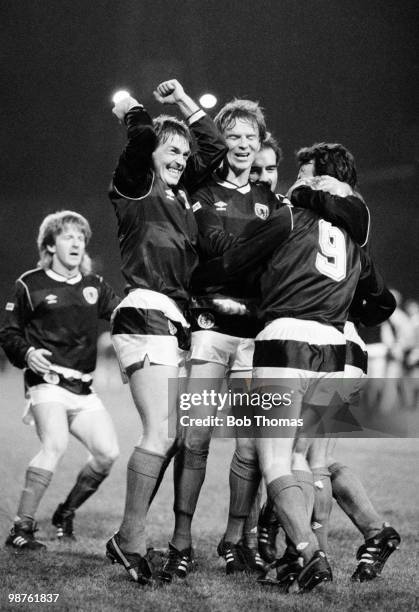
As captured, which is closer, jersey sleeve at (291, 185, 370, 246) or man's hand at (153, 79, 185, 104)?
jersey sleeve at (291, 185, 370, 246)

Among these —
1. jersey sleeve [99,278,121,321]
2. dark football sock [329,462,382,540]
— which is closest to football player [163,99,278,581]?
dark football sock [329,462,382,540]

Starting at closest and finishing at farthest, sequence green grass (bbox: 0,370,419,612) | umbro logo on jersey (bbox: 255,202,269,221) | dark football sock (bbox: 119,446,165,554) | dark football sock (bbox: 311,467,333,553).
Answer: green grass (bbox: 0,370,419,612), dark football sock (bbox: 119,446,165,554), dark football sock (bbox: 311,467,333,553), umbro logo on jersey (bbox: 255,202,269,221)

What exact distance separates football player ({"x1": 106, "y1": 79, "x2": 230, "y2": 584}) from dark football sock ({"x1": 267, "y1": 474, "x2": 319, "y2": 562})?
375 millimetres

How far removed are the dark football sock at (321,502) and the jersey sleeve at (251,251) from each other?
0.73 meters

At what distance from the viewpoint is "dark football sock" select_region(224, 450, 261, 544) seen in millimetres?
2584

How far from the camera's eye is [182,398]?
2500mm

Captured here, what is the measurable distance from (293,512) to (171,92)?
148 cm

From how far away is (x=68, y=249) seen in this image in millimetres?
3398

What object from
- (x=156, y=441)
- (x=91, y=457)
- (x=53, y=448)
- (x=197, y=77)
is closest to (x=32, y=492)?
(x=53, y=448)

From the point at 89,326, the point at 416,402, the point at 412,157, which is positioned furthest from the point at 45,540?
the point at 416,402

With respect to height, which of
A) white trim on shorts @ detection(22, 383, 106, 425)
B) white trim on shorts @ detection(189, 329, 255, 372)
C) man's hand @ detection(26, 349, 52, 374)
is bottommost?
white trim on shorts @ detection(22, 383, 106, 425)

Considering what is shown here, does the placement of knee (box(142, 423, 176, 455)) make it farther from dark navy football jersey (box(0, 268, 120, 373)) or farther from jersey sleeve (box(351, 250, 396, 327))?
dark navy football jersey (box(0, 268, 120, 373))

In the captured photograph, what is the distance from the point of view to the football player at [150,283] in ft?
7.54

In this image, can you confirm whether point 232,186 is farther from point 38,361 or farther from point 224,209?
point 38,361
